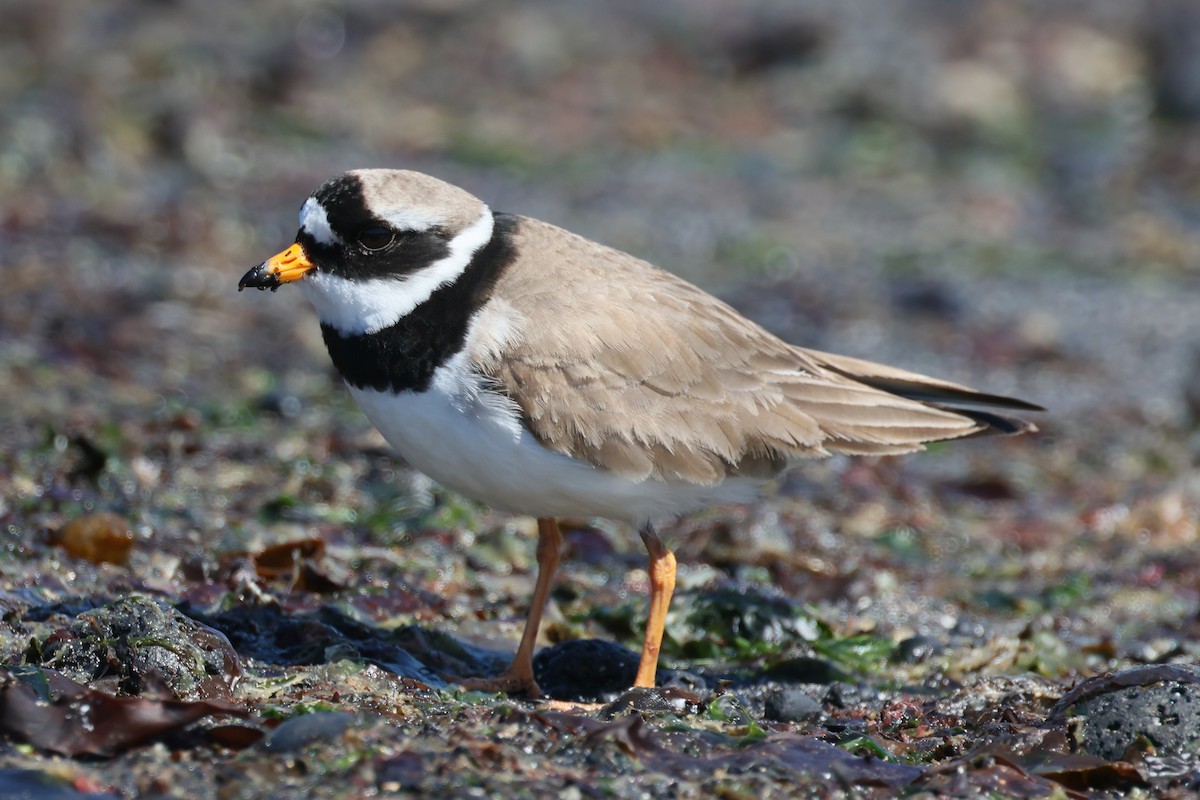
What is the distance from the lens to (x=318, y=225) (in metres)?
5.29

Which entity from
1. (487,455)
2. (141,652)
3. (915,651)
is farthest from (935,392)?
(141,652)

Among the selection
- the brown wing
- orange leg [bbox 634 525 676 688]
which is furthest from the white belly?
orange leg [bbox 634 525 676 688]

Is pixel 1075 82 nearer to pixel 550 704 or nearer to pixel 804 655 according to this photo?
pixel 804 655

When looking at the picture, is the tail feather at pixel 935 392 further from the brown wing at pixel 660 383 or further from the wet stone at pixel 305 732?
the wet stone at pixel 305 732

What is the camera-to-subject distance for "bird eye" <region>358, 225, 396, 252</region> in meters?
5.30

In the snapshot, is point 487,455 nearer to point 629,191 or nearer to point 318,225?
point 318,225

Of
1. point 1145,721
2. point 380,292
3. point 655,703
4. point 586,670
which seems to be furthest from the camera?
point 586,670

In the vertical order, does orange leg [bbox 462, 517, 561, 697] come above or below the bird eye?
below

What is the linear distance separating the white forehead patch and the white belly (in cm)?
53

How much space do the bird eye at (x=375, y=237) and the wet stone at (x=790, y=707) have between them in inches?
80.7

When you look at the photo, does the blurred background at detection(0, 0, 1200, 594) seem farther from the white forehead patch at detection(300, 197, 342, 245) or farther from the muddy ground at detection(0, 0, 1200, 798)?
the white forehead patch at detection(300, 197, 342, 245)

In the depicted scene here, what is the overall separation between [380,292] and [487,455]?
2.24ft

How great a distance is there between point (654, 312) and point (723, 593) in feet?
4.34

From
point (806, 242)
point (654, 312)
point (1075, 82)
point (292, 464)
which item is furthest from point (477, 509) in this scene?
point (1075, 82)
